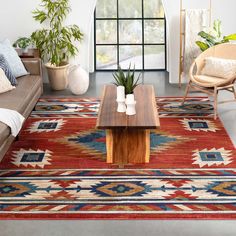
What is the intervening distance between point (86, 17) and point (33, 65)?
51.3 inches

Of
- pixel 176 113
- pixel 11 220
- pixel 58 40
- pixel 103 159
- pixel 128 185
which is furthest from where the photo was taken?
pixel 58 40

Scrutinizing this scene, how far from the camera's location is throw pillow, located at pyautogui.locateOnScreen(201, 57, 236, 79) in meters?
6.91

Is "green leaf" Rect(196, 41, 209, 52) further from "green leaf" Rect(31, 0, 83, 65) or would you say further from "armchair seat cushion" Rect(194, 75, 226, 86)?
"green leaf" Rect(31, 0, 83, 65)

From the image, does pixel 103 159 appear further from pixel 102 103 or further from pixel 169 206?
pixel 169 206

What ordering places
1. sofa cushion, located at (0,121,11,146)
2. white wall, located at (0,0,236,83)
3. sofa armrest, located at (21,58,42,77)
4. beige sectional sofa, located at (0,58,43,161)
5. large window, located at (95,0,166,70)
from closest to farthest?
sofa cushion, located at (0,121,11,146)
beige sectional sofa, located at (0,58,43,161)
sofa armrest, located at (21,58,42,77)
white wall, located at (0,0,236,83)
large window, located at (95,0,166,70)

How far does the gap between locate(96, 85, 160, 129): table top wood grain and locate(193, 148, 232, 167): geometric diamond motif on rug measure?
0.55 metres

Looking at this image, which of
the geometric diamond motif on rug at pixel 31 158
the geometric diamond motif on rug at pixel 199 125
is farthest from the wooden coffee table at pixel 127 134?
the geometric diamond motif on rug at pixel 199 125

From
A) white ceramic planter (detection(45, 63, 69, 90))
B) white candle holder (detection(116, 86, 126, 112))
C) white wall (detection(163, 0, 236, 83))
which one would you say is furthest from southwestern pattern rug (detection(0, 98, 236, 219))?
white wall (detection(163, 0, 236, 83))

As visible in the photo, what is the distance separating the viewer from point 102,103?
591 cm

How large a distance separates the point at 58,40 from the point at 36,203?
11.8 feet

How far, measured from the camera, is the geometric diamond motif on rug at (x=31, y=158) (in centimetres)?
552

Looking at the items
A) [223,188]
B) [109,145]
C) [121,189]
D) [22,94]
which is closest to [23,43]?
[22,94]

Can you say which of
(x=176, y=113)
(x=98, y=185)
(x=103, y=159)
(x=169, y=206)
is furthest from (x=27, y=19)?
(x=169, y=206)

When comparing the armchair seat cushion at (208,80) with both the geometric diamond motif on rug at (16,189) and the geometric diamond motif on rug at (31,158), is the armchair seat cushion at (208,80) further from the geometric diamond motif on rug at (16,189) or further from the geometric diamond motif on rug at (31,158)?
the geometric diamond motif on rug at (16,189)
